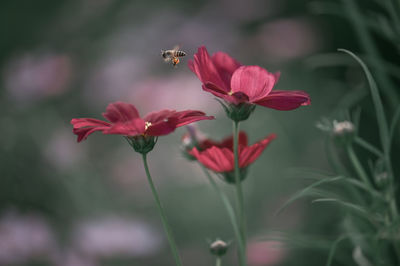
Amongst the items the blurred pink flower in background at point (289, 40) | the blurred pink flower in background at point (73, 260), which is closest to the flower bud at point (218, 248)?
the blurred pink flower in background at point (73, 260)

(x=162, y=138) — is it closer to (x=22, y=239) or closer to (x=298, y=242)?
(x=22, y=239)

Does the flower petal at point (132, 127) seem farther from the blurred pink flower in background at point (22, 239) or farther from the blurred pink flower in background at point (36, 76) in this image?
the blurred pink flower in background at point (36, 76)

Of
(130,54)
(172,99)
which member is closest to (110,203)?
(172,99)

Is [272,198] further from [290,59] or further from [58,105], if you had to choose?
[58,105]

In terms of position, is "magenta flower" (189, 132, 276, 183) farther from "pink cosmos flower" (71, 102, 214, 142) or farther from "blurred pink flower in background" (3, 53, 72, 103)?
"blurred pink flower in background" (3, 53, 72, 103)

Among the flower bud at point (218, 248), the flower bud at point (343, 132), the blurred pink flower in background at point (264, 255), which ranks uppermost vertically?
the flower bud at point (343, 132)

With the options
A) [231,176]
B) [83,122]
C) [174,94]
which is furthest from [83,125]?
[174,94]
